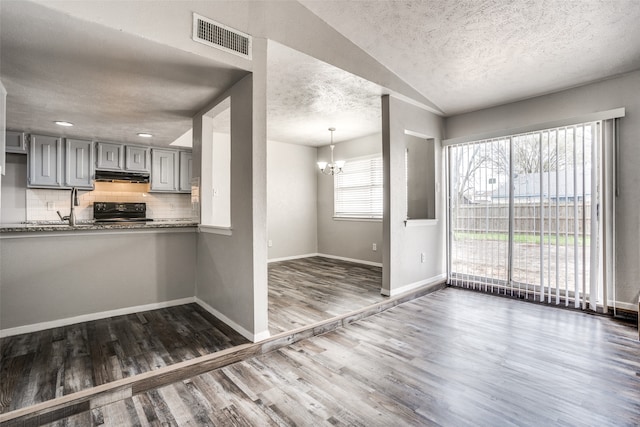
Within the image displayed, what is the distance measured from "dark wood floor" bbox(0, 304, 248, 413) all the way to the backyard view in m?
3.50

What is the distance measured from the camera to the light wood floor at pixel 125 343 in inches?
77.5

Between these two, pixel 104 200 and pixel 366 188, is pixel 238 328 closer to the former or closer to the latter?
pixel 366 188

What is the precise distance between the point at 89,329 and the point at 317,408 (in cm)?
240

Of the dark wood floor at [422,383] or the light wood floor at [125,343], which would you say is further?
the light wood floor at [125,343]

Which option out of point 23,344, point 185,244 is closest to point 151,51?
point 185,244

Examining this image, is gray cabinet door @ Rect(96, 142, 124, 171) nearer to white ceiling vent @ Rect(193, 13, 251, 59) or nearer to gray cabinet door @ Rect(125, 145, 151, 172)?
gray cabinet door @ Rect(125, 145, 151, 172)

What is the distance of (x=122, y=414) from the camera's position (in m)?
1.77

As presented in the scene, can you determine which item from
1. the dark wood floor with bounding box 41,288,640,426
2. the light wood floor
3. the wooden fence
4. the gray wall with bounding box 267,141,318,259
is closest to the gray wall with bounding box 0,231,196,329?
the light wood floor

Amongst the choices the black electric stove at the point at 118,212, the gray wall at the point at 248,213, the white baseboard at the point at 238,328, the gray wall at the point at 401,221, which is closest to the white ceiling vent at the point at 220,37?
the gray wall at the point at 248,213

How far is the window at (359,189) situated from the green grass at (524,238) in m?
1.74

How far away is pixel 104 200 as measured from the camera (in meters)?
5.42

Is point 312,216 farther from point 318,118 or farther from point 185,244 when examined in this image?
point 185,244

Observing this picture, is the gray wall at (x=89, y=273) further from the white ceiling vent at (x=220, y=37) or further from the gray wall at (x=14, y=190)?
the gray wall at (x=14, y=190)

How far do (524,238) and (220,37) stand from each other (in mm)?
4153
